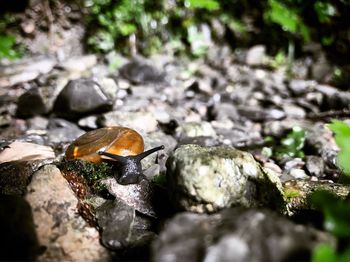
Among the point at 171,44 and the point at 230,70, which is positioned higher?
the point at 171,44

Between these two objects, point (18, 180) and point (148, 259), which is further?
point (18, 180)

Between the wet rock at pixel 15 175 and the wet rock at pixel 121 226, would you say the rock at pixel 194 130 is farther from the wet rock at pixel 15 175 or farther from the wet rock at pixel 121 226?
the wet rock at pixel 15 175

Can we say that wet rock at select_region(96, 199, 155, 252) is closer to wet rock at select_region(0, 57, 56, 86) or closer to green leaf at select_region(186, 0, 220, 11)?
wet rock at select_region(0, 57, 56, 86)

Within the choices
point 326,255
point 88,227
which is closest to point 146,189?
point 88,227

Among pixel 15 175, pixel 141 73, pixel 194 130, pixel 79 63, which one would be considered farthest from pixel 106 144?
pixel 79 63

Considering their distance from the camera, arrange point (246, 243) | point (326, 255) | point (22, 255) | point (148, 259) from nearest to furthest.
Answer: point (326, 255) < point (246, 243) < point (22, 255) < point (148, 259)

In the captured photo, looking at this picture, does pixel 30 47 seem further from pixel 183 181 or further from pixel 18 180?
pixel 183 181

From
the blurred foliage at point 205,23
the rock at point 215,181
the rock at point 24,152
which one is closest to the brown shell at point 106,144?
the rock at point 24,152

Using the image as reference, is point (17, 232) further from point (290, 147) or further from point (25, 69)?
point (25, 69)
